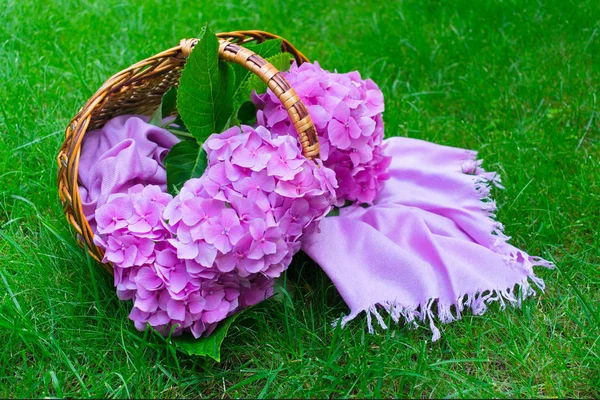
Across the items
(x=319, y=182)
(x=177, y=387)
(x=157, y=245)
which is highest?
(x=319, y=182)

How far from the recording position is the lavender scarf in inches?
61.9

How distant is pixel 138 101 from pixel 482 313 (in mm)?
1053

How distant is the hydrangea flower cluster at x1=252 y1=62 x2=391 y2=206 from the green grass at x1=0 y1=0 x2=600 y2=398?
266 mm

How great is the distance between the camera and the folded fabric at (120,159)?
5.25 ft

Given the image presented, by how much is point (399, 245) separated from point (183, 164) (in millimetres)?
578

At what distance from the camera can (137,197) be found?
57.1 inches

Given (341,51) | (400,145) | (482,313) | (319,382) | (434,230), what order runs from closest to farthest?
(319,382)
(482,313)
(434,230)
(400,145)
(341,51)

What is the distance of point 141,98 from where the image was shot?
1819 millimetres

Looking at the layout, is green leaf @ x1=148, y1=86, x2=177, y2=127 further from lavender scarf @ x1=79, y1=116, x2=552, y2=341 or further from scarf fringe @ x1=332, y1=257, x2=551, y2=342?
scarf fringe @ x1=332, y1=257, x2=551, y2=342

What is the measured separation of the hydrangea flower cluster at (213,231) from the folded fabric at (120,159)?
15 cm

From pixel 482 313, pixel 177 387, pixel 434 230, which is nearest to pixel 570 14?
pixel 434 230

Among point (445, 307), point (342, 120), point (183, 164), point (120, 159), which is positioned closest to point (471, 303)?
point (445, 307)

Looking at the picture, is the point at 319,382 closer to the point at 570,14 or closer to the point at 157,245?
the point at 157,245

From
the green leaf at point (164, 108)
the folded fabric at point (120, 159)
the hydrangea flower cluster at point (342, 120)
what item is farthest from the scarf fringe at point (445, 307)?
the green leaf at point (164, 108)
